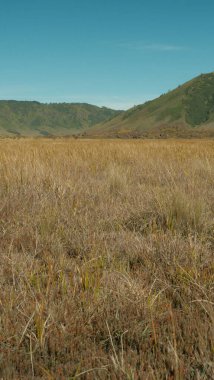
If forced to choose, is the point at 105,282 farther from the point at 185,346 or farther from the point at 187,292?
the point at 185,346

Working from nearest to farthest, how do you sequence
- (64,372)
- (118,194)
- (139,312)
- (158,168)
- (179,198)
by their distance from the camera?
(64,372) → (139,312) → (179,198) → (118,194) → (158,168)

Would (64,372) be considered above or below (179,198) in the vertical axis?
below

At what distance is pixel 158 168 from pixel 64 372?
614 centimetres

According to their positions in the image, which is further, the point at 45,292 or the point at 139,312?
the point at 45,292

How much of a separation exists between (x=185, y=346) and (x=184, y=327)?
0.45 ft

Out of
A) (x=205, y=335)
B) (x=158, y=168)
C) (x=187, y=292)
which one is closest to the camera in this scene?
(x=205, y=335)

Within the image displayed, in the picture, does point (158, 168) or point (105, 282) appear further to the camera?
point (158, 168)

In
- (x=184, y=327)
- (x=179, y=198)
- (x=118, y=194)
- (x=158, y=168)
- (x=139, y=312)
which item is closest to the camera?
(x=184, y=327)

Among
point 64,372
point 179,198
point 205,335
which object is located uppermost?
point 179,198

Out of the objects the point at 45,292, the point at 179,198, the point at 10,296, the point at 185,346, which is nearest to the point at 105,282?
the point at 45,292

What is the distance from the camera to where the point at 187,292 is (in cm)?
226

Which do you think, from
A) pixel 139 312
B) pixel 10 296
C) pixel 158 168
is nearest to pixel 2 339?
pixel 10 296

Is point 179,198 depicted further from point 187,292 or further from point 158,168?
point 158,168

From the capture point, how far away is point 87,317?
2021mm
